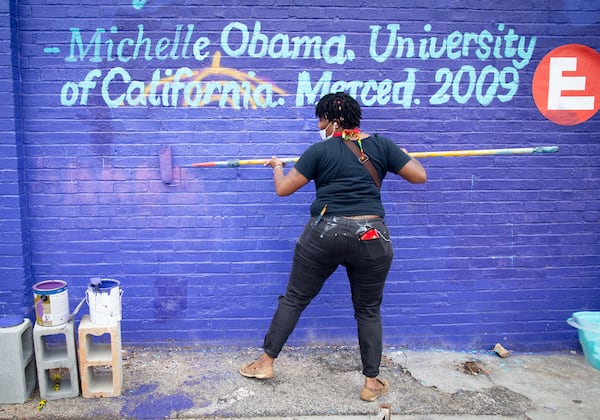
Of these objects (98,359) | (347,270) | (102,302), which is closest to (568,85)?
(347,270)

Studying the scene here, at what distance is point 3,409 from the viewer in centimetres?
346

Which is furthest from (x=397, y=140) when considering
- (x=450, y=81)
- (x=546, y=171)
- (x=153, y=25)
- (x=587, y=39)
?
(x=153, y=25)

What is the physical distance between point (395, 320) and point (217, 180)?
1829 millimetres

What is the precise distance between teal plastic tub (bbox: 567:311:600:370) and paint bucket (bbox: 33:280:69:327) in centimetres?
374

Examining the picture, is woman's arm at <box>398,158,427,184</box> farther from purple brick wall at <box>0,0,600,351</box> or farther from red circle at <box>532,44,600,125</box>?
red circle at <box>532,44,600,125</box>

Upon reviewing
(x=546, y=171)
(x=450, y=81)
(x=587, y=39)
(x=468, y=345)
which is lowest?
(x=468, y=345)

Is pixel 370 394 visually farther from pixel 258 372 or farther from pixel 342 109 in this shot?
pixel 342 109

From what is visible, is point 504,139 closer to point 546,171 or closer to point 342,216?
point 546,171

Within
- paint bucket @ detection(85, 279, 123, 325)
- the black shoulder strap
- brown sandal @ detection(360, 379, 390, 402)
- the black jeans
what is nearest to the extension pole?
the black shoulder strap

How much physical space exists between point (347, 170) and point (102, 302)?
1817mm

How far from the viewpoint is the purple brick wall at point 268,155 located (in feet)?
13.3

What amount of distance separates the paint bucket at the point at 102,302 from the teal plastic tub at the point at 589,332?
11.2 feet

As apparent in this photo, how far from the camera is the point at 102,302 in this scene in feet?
11.8

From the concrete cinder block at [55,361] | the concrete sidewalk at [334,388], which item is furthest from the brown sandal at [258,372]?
the concrete cinder block at [55,361]
